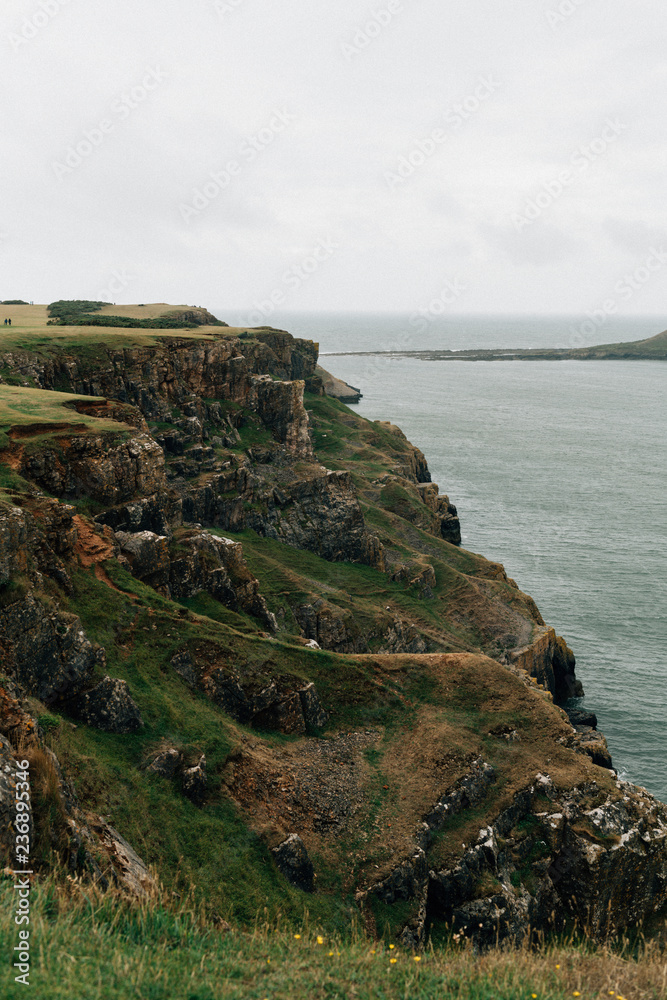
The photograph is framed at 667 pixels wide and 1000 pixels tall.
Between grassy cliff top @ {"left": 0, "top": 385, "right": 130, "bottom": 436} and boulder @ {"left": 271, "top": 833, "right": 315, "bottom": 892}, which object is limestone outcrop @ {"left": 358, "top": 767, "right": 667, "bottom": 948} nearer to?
boulder @ {"left": 271, "top": 833, "right": 315, "bottom": 892}

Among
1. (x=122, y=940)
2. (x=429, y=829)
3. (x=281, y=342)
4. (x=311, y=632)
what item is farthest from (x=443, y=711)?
(x=281, y=342)

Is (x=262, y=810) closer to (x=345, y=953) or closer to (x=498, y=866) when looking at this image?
(x=498, y=866)

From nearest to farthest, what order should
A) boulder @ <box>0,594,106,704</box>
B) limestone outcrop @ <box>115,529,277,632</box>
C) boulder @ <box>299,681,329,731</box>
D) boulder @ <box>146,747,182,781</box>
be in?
boulder @ <box>0,594,106,704</box> < boulder @ <box>146,747,182,781</box> < boulder @ <box>299,681,329,731</box> < limestone outcrop @ <box>115,529,277,632</box>

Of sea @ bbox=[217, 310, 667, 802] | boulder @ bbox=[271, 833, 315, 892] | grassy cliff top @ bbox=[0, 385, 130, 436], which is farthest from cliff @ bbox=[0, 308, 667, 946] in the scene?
sea @ bbox=[217, 310, 667, 802]

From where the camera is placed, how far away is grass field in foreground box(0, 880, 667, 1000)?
11016 millimetres

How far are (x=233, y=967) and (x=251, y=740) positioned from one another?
62.6 feet

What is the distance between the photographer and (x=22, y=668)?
25344 mm

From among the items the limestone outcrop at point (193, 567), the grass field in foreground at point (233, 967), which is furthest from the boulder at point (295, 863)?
the limestone outcrop at point (193, 567)

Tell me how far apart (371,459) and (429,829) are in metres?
68.3

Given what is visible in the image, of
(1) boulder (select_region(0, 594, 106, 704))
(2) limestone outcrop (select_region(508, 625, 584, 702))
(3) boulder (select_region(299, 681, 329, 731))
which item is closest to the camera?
(1) boulder (select_region(0, 594, 106, 704))

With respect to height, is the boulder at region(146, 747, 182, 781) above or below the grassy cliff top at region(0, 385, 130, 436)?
below

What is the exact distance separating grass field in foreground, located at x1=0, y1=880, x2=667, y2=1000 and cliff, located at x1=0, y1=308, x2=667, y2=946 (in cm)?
290

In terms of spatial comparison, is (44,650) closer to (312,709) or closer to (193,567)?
(312,709)

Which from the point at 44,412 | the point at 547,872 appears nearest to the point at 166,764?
the point at 547,872
